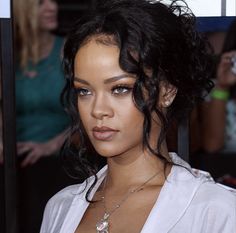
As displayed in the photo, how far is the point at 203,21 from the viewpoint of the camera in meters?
1.48

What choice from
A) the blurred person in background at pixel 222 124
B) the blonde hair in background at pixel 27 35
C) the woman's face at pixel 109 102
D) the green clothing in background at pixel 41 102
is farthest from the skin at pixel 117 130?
the blonde hair in background at pixel 27 35

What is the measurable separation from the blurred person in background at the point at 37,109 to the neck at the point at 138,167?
3.01 ft

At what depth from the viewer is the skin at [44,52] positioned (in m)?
2.25

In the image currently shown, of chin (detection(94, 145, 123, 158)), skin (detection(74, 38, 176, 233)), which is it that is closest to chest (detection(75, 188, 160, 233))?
skin (detection(74, 38, 176, 233))

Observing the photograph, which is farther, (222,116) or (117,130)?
(222,116)

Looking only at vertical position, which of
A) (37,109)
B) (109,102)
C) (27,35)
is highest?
(109,102)

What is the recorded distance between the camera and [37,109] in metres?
2.20

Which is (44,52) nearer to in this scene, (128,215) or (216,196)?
(128,215)

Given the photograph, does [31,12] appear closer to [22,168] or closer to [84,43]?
[22,168]

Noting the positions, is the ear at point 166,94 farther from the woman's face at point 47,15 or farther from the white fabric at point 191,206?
the woman's face at point 47,15

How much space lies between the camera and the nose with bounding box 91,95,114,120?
1.21m

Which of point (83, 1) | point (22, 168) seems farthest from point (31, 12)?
point (22, 168)

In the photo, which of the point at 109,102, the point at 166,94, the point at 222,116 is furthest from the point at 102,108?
the point at 222,116

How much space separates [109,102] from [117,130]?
5cm
